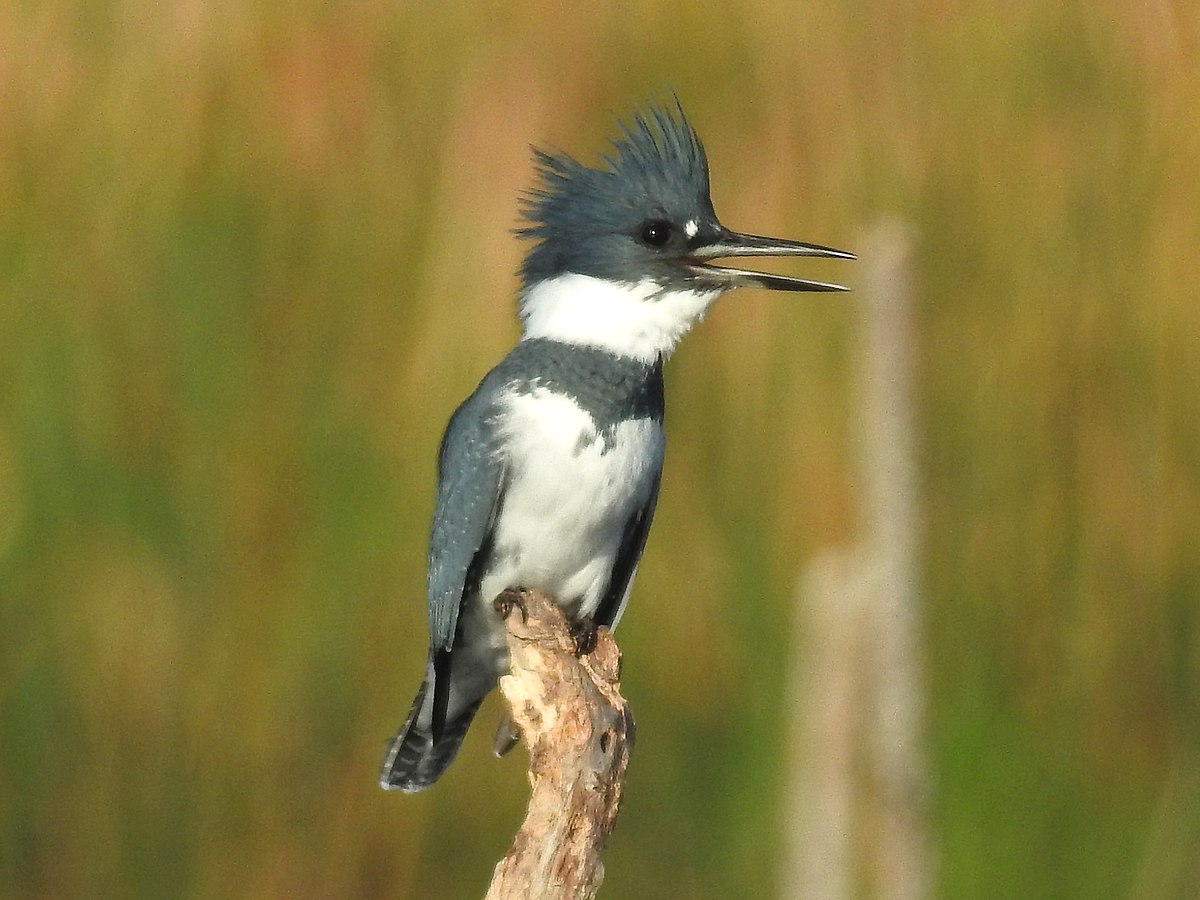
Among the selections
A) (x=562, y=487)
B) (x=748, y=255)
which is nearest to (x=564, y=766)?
(x=562, y=487)

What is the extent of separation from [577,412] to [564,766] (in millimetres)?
610

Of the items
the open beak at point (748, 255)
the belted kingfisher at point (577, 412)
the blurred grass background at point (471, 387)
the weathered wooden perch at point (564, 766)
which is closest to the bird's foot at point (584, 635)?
the belted kingfisher at point (577, 412)

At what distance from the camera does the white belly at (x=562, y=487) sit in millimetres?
2270

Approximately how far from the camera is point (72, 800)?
9.13 feet

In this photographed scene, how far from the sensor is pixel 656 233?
2365mm

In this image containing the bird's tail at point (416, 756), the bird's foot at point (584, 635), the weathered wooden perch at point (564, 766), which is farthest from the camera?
the bird's tail at point (416, 756)

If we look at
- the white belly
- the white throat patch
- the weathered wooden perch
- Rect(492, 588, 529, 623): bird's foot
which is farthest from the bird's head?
the weathered wooden perch

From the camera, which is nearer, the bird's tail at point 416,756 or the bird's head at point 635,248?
the bird's head at point 635,248

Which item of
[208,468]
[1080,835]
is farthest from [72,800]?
[1080,835]

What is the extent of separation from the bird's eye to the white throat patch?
0.07 metres

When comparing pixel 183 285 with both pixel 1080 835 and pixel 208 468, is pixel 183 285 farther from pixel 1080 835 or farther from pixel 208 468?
pixel 1080 835

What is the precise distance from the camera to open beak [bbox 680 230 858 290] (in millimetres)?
2221

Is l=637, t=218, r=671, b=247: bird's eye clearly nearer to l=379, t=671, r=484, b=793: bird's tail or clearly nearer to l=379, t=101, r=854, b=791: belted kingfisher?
l=379, t=101, r=854, b=791: belted kingfisher

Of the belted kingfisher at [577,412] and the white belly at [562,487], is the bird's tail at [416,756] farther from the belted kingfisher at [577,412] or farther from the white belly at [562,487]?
the white belly at [562,487]
